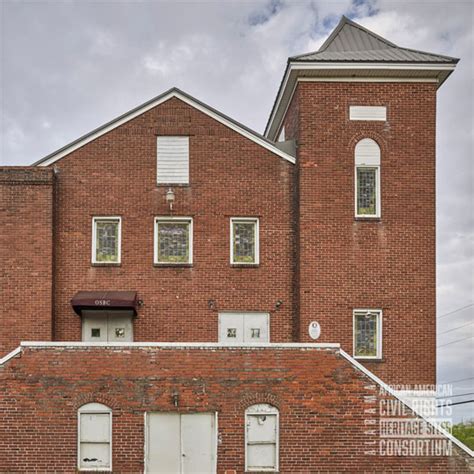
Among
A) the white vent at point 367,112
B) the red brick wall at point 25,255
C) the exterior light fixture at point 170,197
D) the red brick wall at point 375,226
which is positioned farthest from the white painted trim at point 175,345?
the white vent at point 367,112

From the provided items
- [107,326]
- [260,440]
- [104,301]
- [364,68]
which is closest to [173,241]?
[104,301]

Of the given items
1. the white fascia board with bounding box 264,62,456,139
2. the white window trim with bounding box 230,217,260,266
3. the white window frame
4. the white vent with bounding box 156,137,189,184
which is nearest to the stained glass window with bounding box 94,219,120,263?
the white vent with bounding box 156,137,189,184

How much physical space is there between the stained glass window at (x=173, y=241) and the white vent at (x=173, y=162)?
3.87 ft

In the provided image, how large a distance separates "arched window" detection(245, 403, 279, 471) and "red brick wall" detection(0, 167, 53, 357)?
630cm

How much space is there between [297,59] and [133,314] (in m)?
8.09

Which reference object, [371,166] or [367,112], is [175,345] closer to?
[371,166]

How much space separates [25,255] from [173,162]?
467cm

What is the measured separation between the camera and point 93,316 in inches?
780

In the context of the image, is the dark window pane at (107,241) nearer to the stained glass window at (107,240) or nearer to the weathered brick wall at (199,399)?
the stained glass window at (107,240)

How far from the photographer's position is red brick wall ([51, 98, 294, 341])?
19875 mm

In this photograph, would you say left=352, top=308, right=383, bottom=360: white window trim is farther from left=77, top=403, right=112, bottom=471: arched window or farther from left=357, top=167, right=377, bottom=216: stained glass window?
left=77, top=403, right=112, bottom=471: arched window

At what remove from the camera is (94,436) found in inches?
622

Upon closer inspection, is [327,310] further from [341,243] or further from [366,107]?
[366,107]

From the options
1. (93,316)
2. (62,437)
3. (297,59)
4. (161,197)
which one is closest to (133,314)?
(93,316)
